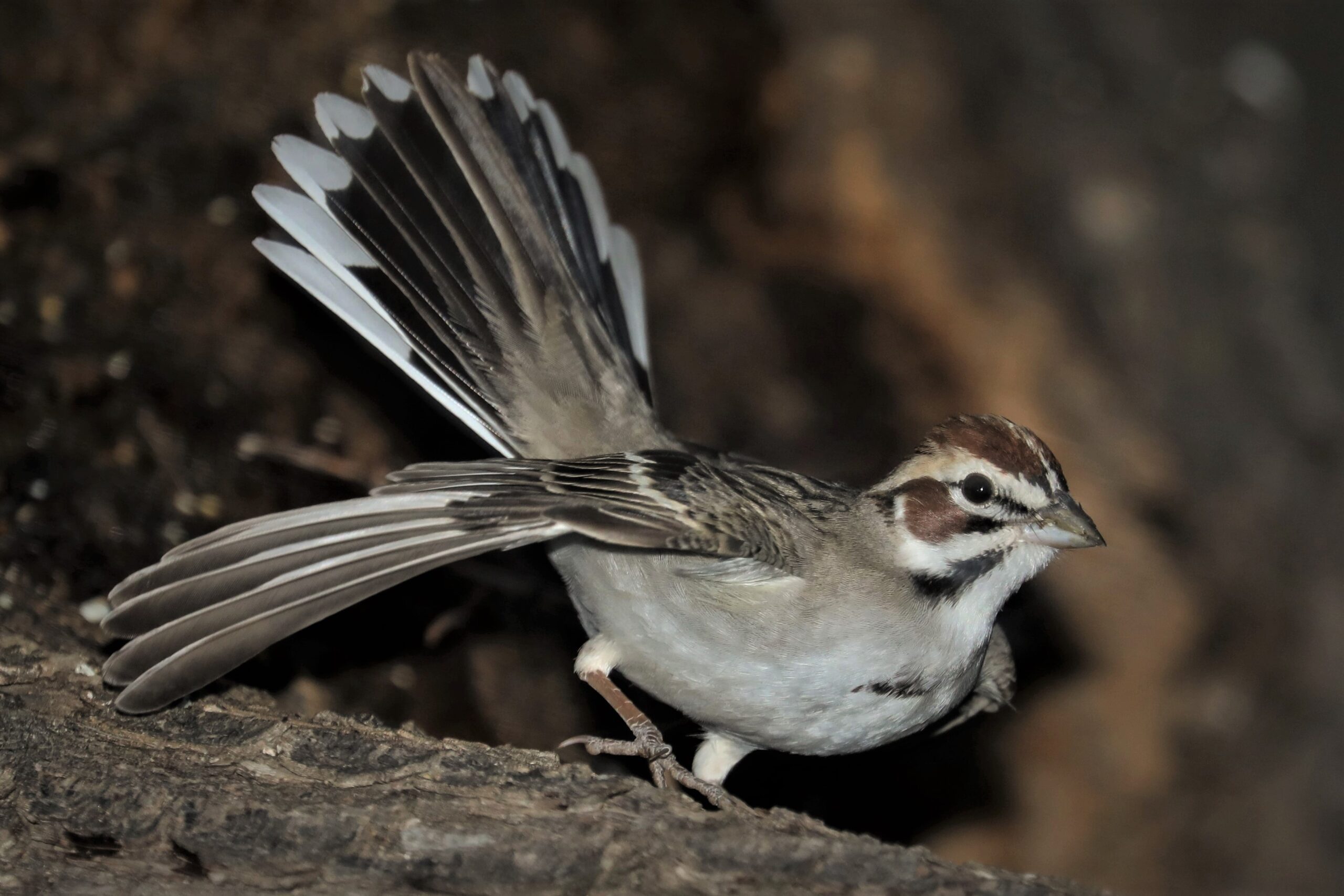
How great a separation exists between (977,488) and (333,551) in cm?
205

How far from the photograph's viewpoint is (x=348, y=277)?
4371mm

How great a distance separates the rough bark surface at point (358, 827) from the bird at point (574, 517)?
0.25 meters

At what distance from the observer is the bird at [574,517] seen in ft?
12.0

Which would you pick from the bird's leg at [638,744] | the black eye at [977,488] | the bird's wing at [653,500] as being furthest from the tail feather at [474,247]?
the black eye at [977,488]

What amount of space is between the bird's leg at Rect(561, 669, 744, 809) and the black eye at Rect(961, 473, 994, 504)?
1.29 metres

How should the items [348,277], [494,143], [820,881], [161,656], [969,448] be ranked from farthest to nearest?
[494,143] → [348,277] → [969,448] → [161,656] → [820,881]

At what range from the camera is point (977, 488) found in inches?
155

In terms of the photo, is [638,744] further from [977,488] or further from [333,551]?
[977,488]

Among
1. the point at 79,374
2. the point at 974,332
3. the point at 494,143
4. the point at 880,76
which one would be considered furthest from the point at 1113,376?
the point at 79,374

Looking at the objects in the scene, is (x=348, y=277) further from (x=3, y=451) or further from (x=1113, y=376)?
(x=1113, y=376)

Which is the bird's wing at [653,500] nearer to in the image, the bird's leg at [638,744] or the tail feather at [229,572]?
the tail feather at [229,572]

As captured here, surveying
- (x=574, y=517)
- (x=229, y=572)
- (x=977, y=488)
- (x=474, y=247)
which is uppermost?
(x=474, y=247)

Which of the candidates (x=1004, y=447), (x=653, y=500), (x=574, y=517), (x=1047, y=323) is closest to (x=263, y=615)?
(x=574, y=517)

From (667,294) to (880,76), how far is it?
1.84m
